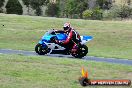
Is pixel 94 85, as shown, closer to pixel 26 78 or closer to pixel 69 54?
pixel 26 78

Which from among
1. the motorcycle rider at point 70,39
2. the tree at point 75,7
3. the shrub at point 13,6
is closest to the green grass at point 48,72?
the motorcycle rider at point 70,39

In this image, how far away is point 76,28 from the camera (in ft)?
129

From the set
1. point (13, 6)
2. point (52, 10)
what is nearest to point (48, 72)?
point (13, 6)

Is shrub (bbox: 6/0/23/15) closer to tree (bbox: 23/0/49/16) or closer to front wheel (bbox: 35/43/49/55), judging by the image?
tree (bbox: 23/0/49/16)

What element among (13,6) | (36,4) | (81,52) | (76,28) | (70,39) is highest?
(70,39)

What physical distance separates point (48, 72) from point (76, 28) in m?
25.3

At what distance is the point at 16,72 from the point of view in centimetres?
1386

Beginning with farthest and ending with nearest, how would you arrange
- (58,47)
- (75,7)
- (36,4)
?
(36,4)
(75,7)
(58,47)

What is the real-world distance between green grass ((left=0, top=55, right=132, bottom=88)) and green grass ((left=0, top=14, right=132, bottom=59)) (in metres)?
13.0

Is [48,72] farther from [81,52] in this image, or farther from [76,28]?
[76,28]

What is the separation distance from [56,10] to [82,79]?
58.5 metres

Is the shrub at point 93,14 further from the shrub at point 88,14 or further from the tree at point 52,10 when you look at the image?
the tree at point 52,10

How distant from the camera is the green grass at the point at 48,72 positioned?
12281mm

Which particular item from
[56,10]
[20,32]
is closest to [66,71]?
[20,32]
